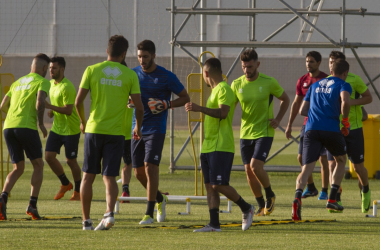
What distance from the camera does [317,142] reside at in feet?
27.9

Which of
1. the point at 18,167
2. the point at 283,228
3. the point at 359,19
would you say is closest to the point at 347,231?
the point at 283,228

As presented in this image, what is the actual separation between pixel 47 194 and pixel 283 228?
17.3 feet

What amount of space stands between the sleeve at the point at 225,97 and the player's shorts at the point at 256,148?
1802 millimetres

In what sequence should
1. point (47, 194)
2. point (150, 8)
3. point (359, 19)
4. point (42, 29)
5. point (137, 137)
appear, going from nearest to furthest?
point (137, 137)
point (47, 194)
point (150, 8)
point (42, 29)
point (359, 19)

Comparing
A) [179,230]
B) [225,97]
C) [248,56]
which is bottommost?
[179,230]

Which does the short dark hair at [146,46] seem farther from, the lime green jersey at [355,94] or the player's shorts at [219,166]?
the lime green jersey at [355,94]

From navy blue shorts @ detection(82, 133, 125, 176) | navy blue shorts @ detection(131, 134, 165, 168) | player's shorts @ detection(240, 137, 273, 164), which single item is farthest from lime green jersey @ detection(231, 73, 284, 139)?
navy blue shorts @ detection(82, 133, 125, 176)

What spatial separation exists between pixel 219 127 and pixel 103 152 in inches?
47.0

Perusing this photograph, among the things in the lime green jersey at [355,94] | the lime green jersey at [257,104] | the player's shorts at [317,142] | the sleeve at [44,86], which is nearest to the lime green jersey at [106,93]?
the sleeve at [44,86]

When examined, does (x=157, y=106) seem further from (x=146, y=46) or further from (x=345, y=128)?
(x=345, y=128)

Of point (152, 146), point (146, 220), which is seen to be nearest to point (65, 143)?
point (152, 146)

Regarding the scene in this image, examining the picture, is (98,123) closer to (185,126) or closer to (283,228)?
(283,228)

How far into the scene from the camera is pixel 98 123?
710 cm

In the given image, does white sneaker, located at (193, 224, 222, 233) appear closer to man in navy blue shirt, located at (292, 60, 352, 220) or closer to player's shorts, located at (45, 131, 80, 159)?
man in navy blue shirt, located at (292, 60, 352, 220)
